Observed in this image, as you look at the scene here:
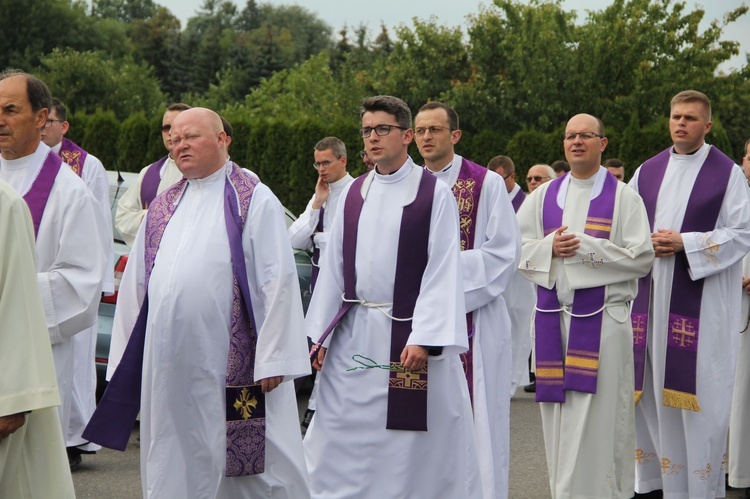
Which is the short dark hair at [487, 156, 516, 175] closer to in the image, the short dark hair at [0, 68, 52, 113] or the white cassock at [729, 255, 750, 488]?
the white cassock at [729, 255, 750, 488]

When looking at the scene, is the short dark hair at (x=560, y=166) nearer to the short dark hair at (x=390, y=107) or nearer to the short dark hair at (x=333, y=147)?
the short dark hair at (x=333, y=147)

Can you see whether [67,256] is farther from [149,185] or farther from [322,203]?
[322,203]

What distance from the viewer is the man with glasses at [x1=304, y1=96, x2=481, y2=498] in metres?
5.75

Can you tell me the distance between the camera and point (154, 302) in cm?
527

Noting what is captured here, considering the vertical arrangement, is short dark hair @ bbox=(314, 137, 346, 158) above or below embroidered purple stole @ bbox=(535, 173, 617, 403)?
above

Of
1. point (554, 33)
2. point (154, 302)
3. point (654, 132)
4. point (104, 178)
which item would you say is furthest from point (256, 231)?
point (554, 33)

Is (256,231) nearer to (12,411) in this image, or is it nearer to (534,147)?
(12,411)

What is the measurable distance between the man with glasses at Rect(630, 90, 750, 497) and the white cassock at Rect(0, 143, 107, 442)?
3.51 meters

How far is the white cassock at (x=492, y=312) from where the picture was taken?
653 centimetres

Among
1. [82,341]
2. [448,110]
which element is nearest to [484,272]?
[448,110]

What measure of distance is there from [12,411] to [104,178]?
15.6ft

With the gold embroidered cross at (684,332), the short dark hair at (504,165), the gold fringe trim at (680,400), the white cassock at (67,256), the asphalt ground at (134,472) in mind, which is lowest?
the asphalt ground at (134,472)

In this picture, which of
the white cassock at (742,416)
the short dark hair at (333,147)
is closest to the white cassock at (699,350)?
the white cassock at (742,416)

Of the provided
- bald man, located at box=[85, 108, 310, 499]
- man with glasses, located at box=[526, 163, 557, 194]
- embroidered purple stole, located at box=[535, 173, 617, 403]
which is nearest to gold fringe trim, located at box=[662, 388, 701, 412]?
embroidered purple stole, located at box=[535, 173, 617, 403]
